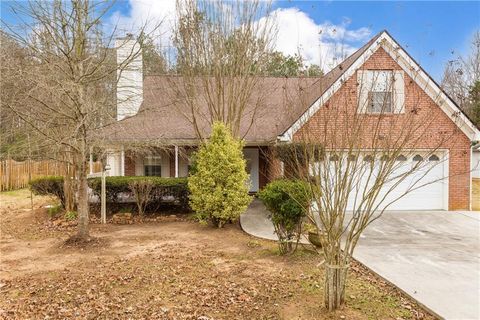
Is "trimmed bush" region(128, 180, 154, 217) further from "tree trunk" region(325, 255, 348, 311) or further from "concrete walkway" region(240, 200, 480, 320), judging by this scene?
"tree trunk" region(325, 255, 348, 311)

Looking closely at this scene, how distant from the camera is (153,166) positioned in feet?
49.9

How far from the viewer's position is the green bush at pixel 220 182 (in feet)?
32.0

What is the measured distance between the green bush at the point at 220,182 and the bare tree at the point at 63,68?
3.05 metres

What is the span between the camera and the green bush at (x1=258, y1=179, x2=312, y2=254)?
688 cm

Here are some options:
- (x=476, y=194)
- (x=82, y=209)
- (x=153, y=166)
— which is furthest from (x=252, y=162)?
(x=476, y=194)

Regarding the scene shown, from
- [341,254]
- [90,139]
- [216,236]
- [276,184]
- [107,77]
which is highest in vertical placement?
[107,77]

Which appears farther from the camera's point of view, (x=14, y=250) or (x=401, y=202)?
(x=401, y=202)

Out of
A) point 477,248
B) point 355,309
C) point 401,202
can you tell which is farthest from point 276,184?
point 401,202

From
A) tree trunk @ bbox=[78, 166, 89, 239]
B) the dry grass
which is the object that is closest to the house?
tree trunk @ bbox=[78, 166, 89, 239]

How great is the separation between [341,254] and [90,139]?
6647 millimetres

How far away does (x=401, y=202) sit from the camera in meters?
12.3

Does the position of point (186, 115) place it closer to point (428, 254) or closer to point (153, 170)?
point (153, 170)

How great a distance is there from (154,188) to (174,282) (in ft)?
20.9

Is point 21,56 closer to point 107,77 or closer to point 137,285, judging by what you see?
point 107,77
